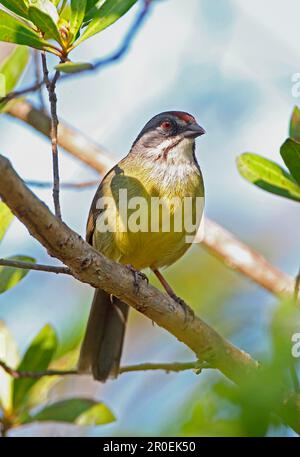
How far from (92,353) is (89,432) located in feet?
1.89

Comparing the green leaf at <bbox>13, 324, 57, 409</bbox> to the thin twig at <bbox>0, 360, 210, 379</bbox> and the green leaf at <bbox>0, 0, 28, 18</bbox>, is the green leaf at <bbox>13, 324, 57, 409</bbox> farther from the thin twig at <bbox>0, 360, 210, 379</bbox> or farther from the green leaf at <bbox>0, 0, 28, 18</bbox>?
the green leaf at <bbox>0, 0, 28, 18</bbox>

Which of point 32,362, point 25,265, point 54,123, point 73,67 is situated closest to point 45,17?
point 73,67

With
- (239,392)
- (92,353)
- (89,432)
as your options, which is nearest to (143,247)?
(92,353)

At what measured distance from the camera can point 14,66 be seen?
4.46 metres

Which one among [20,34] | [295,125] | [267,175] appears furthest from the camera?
[267,175]

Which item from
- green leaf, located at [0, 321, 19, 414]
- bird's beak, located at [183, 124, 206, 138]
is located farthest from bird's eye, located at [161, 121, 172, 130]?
green leaf, located at [0, 321, 19, 414]

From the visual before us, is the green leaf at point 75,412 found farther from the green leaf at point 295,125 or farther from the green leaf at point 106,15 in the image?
the green leaf at point 106,15

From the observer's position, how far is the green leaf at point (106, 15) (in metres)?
3.19

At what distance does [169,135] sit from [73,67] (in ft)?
8.13

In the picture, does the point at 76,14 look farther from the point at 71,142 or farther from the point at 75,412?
the point at 71,142

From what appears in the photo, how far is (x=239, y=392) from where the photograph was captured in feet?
7.87

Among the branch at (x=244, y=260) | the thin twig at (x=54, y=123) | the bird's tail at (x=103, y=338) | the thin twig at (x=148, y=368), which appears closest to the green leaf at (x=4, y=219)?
the thin twig at (x=148, y=368)

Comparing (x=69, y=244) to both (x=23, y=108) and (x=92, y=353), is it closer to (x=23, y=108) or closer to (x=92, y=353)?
(x=92, y=353)

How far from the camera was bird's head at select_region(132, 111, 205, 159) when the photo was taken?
5.11 m
